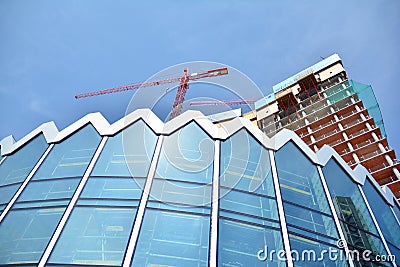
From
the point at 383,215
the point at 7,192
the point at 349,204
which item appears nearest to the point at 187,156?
the point at 7,192

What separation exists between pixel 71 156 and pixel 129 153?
2458 mm

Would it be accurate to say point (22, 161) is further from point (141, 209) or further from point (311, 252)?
point (311, 252)

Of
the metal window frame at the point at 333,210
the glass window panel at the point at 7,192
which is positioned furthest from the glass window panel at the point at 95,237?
the metal window frame at the point at 333,210

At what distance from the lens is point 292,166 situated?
46.5ft

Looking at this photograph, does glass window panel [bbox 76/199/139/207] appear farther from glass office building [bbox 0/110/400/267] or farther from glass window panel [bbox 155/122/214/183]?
glass window panel [bbox 155/122/214/183]

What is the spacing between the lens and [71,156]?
1361 cm

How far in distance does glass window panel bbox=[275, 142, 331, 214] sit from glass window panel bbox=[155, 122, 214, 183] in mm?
2971

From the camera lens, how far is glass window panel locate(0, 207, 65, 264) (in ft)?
32.7

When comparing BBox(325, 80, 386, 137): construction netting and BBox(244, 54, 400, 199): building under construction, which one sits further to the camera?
BBox(325, 80, 386, 137): construction netting

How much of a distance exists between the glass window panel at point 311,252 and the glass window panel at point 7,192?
10.1 meters

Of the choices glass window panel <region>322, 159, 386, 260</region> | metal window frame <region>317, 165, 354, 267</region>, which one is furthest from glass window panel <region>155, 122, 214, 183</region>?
glass window panel <region>322, 159, 386, 260</region>
